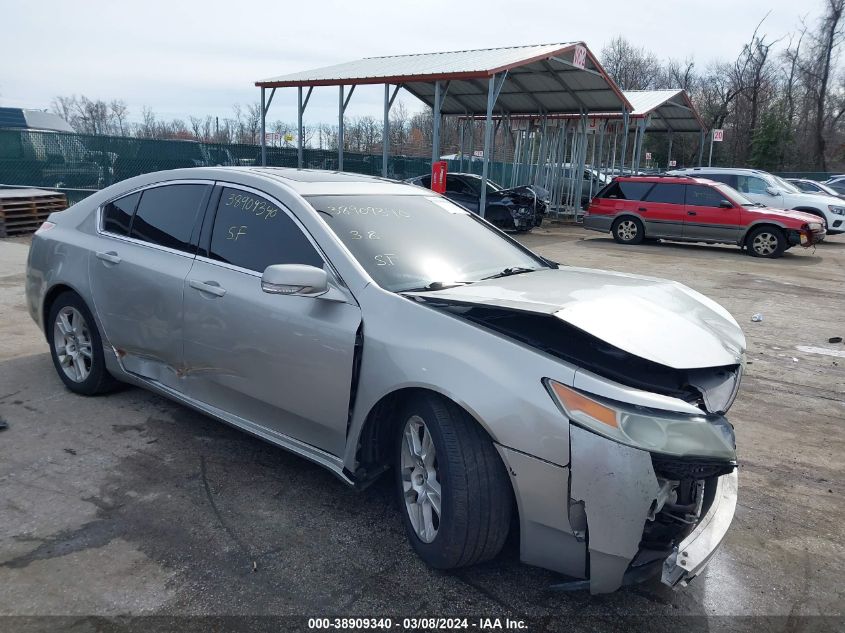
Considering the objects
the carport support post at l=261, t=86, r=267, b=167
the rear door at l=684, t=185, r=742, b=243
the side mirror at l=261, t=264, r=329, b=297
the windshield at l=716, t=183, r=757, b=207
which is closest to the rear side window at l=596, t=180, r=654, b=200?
the rear door at l=684, t=185, r=742, b=243

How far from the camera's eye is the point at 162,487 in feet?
11.1

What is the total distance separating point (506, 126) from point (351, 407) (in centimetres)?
2191

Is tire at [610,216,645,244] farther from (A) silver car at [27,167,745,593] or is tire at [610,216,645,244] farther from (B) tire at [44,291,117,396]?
(B) tire at [44,291,117,396]

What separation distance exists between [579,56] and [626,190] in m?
3.57

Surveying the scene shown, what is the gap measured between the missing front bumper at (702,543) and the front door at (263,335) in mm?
1448

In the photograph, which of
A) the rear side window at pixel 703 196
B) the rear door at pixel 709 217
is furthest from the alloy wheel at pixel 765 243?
the rear side window at pixel 703 196

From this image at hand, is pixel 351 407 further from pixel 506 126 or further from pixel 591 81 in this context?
pixel 506 126

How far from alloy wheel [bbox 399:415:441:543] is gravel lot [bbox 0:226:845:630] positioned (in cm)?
18

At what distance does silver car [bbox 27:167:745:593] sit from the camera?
7.63 feet

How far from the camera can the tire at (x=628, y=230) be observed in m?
16.3

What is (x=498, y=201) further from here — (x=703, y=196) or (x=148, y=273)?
(x=148, y=273)

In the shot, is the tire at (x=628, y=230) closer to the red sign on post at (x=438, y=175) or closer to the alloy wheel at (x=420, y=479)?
the red sign on post at (x=438, y=175)

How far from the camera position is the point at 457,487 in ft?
8.29

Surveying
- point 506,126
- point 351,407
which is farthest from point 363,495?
point 506,126
